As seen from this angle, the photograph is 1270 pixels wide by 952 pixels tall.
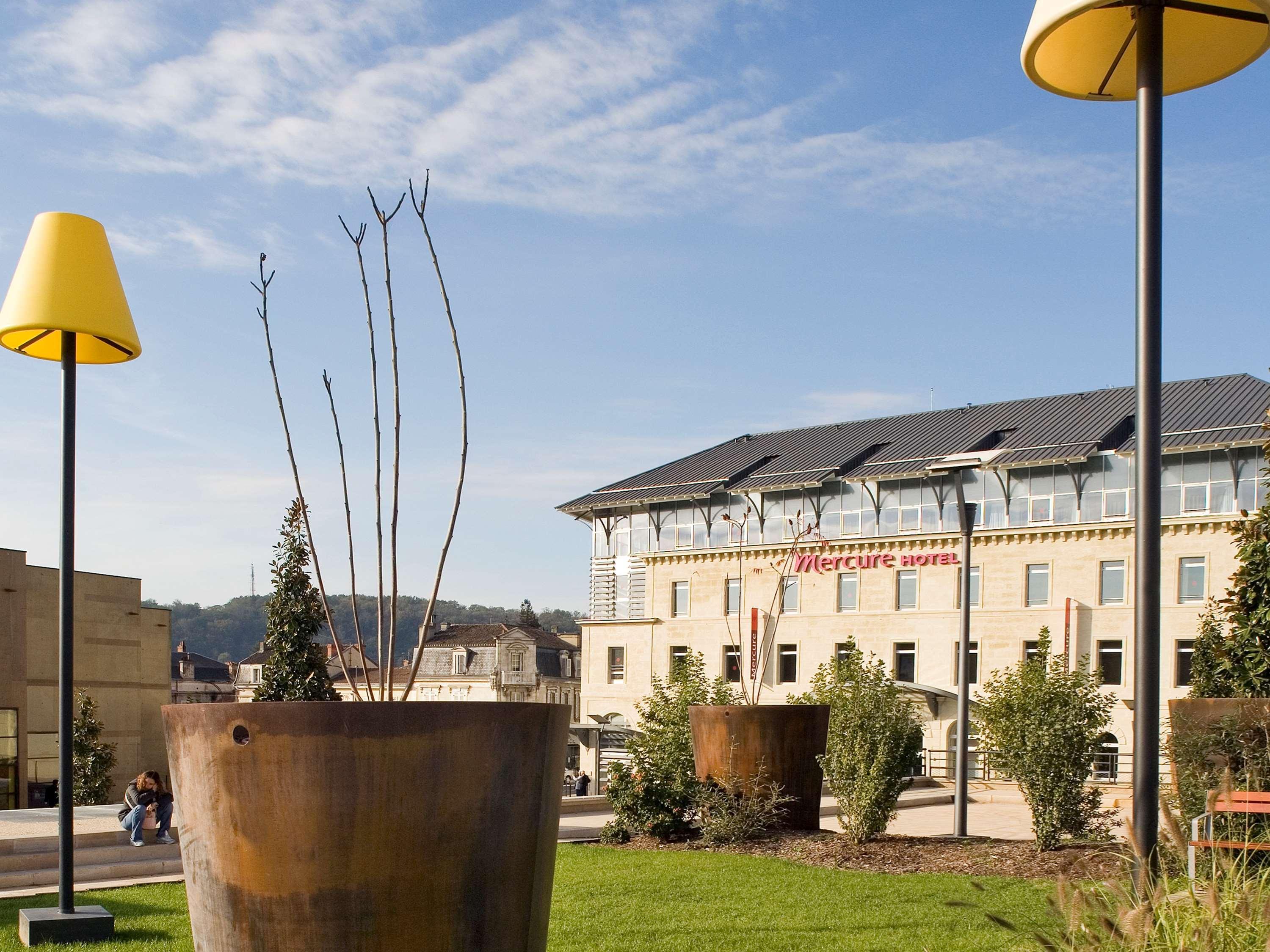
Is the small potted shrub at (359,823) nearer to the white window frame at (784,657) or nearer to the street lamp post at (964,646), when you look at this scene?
the street lamp post at (964,646)

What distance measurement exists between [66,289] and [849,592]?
48.7 meters

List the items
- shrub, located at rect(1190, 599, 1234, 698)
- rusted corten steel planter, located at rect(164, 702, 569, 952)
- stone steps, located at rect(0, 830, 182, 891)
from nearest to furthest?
rusted corten steel planter, located at rect(164, 702, 569, 952) < stone steps, located at rect(0, 830, 182, 891) < shrub, located at rect(1190, 599, 1234, 698)

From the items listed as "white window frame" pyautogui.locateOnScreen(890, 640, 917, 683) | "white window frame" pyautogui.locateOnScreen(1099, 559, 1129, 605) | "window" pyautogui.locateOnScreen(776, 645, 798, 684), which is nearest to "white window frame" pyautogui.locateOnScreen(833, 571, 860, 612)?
"white window frame" pyautogui.locateOnScreen(890, 640, 917, 683)

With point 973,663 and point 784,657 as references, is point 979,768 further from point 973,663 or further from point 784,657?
point 784,657

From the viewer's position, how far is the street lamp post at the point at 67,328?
8352mm

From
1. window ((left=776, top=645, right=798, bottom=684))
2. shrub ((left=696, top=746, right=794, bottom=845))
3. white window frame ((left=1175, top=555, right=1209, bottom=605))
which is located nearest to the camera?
shrub ((left=696, top=746, right=794, bottom=845))

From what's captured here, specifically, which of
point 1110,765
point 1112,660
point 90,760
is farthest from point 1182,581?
point 90,760

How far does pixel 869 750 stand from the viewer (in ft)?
46.7

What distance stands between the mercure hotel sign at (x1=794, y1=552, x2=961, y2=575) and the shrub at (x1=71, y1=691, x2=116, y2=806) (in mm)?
32230

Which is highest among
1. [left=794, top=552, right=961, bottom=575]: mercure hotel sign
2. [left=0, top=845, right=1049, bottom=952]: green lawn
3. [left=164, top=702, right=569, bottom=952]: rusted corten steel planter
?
[left=794, top=552, right=961, bottom=575]: mercure hotel sign

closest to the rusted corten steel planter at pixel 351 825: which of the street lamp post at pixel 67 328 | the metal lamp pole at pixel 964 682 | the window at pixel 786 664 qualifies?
the street lamp post at pixel 67 328

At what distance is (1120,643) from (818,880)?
39978mm

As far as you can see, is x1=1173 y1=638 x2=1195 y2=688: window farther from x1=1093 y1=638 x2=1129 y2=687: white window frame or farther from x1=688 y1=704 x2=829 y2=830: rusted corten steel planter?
x1=688 y1=704 x2=829 y2=830: rusted corten steel planter

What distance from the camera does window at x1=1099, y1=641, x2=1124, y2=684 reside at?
4725cm
